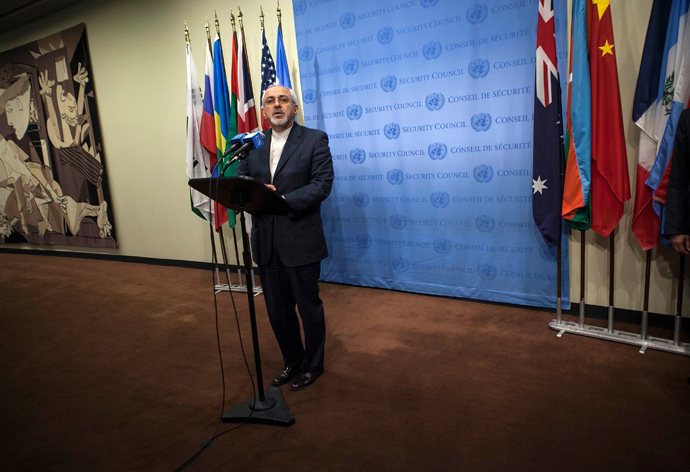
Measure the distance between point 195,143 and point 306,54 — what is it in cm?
135

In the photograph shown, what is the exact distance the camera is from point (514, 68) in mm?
3021

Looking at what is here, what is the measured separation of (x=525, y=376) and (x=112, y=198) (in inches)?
234

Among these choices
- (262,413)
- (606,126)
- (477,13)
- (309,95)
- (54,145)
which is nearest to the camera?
(262,413)

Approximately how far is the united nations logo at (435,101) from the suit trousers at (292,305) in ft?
5.99

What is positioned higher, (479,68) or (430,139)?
(479,68)

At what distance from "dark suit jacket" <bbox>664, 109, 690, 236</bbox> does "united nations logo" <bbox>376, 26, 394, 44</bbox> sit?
84.8 inches

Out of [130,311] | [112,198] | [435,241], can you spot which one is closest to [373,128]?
[435,241]

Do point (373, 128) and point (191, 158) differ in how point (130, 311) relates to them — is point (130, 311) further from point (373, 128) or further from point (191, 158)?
point (373, 128)

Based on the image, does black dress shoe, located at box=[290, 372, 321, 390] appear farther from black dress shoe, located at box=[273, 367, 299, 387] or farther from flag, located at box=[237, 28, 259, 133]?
flag, located at box=[237, 28, 259, 133]

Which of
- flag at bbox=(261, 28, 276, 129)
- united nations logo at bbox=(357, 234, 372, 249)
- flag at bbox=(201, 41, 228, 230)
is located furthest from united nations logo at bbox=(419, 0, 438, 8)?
flag at bbox=(201, 41, 228, 230)

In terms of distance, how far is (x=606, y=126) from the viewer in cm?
254

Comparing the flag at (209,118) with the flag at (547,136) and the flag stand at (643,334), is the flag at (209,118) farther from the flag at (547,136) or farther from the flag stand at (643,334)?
the flag stand at (643,334)

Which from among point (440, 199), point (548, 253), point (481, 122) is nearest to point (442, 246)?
point (440, 199)

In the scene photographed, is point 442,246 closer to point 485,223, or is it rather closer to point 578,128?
point 485,223
